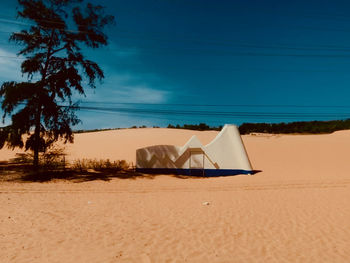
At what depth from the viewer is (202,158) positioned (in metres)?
20.7

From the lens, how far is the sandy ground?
613 centimetres

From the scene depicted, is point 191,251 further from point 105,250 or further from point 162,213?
point 162,213

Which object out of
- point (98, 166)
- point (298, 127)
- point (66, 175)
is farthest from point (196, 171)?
point (298, 127)

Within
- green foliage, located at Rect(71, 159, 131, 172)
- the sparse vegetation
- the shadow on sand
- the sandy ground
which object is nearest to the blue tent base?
the shadow on sand

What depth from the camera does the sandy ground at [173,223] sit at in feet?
20.1

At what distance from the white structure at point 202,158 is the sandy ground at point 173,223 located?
462 cm

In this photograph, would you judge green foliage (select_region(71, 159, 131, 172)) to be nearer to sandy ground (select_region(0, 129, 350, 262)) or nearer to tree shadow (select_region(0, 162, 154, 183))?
tree shadow (select_region(0, 162, 154, 183))

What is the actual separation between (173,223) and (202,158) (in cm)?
1256

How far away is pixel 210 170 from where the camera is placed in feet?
66.9

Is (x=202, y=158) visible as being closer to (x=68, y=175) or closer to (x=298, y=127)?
(x=68, y=175)

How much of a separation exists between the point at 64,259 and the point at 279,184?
14.5 metres

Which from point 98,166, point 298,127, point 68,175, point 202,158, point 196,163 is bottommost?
point 68,175

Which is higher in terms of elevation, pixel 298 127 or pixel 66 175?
pixel 298 127

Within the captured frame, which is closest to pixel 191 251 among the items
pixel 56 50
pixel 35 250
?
pixel 35 250
